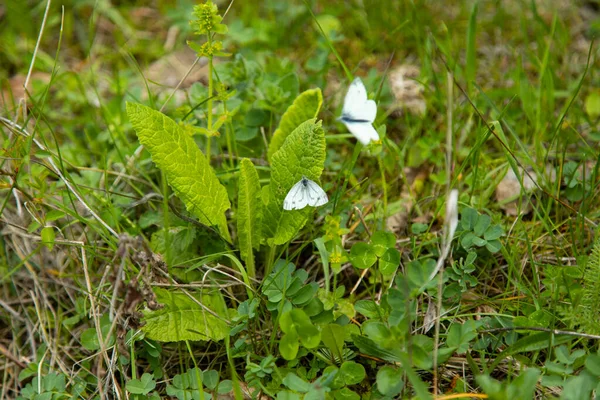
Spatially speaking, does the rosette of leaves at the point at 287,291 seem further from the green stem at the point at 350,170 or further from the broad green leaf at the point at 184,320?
the green stem at the point at 350,170

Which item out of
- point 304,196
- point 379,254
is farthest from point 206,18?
point 379,254

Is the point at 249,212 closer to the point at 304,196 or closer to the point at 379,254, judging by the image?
the point at 304,196

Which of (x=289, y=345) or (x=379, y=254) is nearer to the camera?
(x=289, y=345)

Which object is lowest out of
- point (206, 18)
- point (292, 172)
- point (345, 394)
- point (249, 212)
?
point (345, 394)

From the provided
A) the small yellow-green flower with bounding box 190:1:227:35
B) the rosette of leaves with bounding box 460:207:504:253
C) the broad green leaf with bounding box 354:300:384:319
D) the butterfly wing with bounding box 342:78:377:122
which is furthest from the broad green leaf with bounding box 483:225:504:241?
the small yellow-green flower with bounding box 190:1:227:35

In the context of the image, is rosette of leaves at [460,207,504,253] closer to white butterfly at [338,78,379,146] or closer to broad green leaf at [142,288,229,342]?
white butterfly at [338,78,379,146]

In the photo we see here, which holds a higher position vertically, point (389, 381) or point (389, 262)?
point (389, 262)
